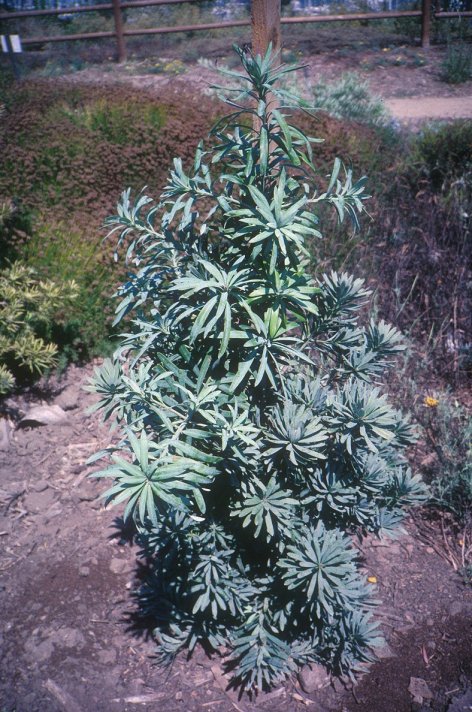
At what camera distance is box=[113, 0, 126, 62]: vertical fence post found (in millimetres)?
12898

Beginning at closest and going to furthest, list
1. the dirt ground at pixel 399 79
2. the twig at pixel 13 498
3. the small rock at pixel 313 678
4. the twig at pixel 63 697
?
the twig at pixel 63 697, the small rock at pixel 313 678, the twig at pixel 13 498, the dirt ground at pixel 399 79

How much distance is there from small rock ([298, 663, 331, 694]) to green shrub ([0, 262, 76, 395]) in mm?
2361

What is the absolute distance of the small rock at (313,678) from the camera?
87.4 inches

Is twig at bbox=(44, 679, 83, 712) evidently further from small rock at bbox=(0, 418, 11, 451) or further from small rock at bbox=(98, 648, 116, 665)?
small rock at bbox=(0, 418, 11, 451)

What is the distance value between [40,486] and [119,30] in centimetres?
1342

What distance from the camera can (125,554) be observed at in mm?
2783

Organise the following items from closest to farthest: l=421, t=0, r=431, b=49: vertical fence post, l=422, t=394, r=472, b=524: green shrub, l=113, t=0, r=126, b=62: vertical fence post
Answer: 1. l=422, t=394, r=472, b=524: green shrub
2. l=421, t=0, r=431, b=49: vertical fence post
3. l=113, t=0, r=126, b=62: vertical fence post

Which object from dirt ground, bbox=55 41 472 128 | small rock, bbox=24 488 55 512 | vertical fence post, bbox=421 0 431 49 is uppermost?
vertical fence post, bbox=421 0 431 49

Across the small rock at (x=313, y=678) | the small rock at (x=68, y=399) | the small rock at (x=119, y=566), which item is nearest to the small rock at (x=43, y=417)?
the small rock at (x=68, y=399)

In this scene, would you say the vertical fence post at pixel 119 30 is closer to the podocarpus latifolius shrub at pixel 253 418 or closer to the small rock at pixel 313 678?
the podocarpus latifolius shrub at pixel 253 418

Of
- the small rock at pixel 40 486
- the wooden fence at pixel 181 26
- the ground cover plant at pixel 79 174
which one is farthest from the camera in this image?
the wooden fence at pixel 181 26

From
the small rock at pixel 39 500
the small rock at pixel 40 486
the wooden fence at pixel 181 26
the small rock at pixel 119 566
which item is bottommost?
the small rock at pixel 119 566

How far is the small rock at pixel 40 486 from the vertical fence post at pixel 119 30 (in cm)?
1309

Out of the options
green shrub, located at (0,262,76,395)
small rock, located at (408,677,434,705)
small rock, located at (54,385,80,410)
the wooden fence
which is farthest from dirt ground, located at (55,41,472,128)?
small rock, located at (408,677,434,705)
